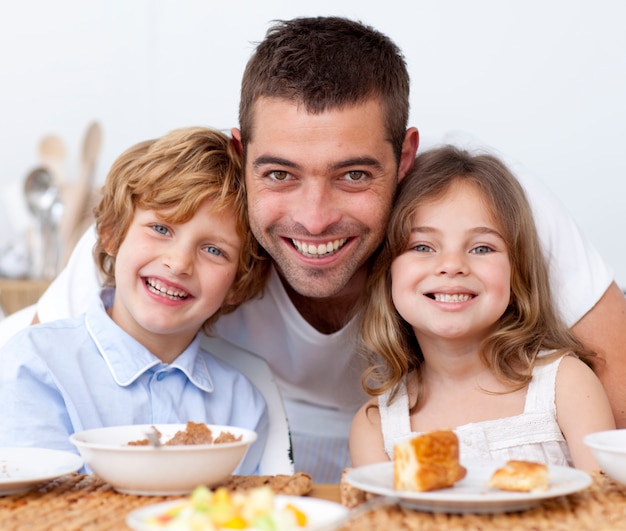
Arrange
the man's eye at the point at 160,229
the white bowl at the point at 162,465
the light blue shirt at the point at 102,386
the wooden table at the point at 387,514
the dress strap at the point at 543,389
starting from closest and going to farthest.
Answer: the wooden table at the point at 387,514 < the white bowl at the point at 162,465 < the light blue shirt at the point at 102,386 < the dress strap at the point at 543,389 < the man's eye at the point at 160,229

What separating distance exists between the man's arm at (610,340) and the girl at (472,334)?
0.18 feet

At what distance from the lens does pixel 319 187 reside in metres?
1.68

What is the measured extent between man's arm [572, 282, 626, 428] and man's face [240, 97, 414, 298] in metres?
0.45

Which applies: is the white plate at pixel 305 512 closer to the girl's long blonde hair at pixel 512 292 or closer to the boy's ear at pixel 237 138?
the girl's long blonde hair at pixel 512 292

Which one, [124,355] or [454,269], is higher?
[454,269]

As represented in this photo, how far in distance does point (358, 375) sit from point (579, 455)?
735 mm

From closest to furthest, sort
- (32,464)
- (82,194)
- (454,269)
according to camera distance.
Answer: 1. (32,464)
2. (454,269)
3. (82,194)

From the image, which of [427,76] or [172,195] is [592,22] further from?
[172,195]

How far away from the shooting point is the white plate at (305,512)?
0.81 m

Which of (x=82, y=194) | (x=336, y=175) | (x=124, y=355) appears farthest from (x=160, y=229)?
(x=82, y=194)

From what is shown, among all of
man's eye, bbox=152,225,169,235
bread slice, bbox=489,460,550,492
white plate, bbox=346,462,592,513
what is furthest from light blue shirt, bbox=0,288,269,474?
bread slice, bbox=489,460,550,492

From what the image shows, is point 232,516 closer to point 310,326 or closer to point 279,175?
point 279,175

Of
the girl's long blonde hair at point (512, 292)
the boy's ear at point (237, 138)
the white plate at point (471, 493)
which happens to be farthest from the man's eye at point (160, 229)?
the white plate at point (471, 493)

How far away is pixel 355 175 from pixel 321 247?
0.51 ft
